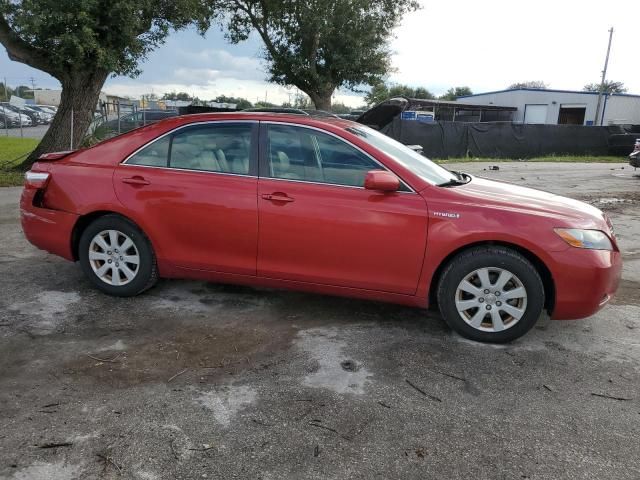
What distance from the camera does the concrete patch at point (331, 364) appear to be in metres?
3.17

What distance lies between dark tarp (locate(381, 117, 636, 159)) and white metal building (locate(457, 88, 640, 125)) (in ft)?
68.7

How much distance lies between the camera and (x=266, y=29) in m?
25.4

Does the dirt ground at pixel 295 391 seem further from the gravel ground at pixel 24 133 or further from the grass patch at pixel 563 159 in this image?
the gravel ground at pixel 24 133

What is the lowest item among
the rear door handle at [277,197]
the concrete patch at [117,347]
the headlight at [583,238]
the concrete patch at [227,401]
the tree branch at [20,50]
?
the concrete patch at [117,347]

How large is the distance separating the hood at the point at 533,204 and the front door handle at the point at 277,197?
128 centimetres

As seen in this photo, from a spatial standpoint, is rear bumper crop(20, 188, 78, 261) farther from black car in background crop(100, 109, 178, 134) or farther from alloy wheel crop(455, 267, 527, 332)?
black car in background crop(100, 109, 178, 134)

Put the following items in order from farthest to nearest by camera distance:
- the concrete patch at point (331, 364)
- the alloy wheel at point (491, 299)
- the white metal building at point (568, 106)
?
the white metal building at point (568, 106) < the alloy wheel at point (491, 299) < the concrete patch at point (331, 364)

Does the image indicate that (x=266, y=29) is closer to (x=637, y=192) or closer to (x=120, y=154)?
(x=637, y=192)

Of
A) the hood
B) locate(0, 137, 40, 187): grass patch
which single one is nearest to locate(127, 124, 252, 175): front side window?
the hood

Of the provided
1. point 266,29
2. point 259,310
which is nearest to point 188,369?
point 259,310

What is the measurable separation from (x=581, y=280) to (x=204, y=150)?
9.99ft

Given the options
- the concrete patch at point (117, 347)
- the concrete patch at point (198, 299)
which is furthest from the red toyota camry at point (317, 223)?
the concrete patch at point (117, 347)

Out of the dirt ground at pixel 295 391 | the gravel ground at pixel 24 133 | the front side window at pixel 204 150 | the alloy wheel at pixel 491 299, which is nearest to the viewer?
the dirt ground at pixel 295 391

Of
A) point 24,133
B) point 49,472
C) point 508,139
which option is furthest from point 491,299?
point 24,133
